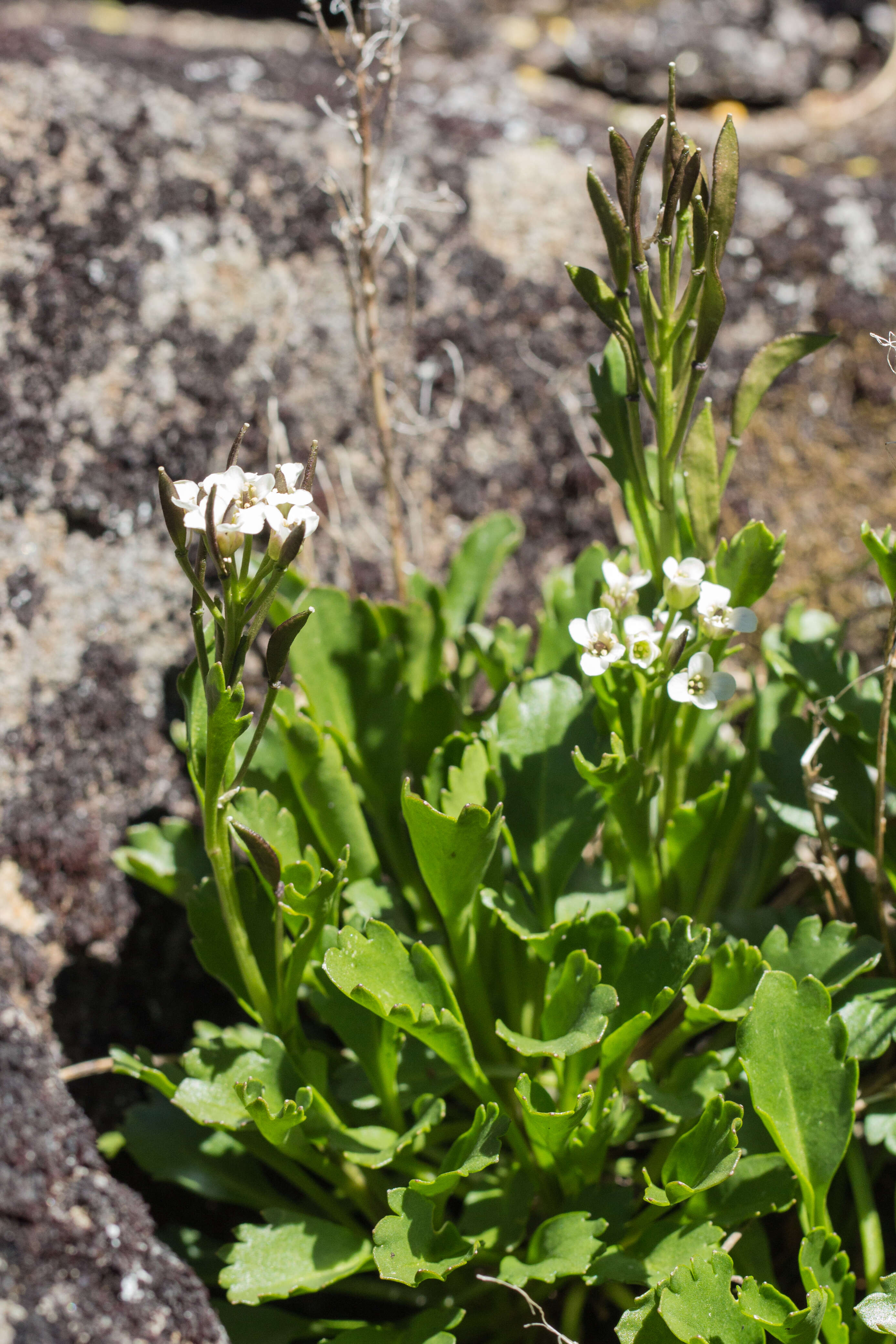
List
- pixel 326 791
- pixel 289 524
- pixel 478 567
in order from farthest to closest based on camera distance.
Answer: pixel 478 567
pixel 326 791
pixel 289 524

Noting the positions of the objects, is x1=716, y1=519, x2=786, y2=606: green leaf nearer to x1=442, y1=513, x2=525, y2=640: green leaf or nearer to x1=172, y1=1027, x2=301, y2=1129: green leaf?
x1=442, y1=513, x2=525, y2=640: green leaf

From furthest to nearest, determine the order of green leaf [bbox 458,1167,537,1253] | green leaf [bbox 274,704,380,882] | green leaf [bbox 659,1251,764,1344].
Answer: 1. green leaf [bbox 274,704,380,882]
2. green leaf [bbox 458,1167,537,1253]
3. green leaf [bbox 659,1251,764,1344]

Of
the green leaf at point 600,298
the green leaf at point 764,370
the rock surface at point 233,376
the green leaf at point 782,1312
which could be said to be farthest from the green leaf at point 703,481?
the green leaf at point 782,1312

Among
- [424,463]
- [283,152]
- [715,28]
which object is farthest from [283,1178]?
[715,28]

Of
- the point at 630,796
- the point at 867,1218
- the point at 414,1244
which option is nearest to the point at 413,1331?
the point at 414,1244

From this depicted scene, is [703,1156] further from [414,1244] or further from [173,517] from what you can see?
[173,517]

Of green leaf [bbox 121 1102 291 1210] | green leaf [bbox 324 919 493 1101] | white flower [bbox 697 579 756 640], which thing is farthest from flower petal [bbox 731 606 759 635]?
green leaf [bbox 121 1102 291 1210]
